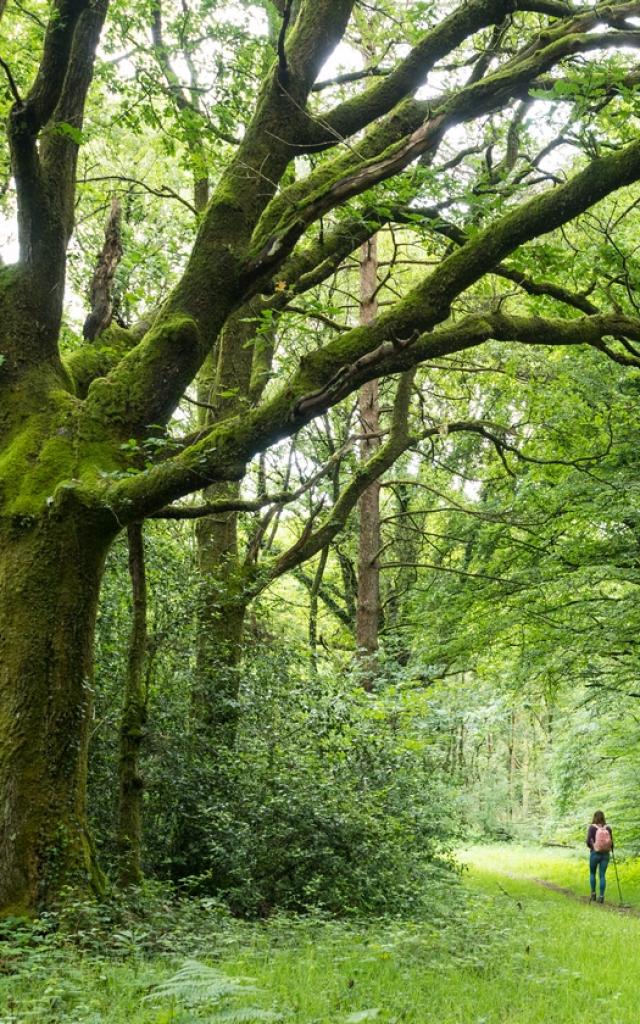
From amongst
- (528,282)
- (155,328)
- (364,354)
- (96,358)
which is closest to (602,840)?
(528,282)

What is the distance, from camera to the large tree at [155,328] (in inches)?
234

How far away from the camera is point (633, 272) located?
833cm

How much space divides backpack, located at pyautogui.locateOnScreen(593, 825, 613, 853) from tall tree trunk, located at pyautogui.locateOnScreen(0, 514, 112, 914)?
1212 cm

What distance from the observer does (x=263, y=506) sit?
23.3 feet

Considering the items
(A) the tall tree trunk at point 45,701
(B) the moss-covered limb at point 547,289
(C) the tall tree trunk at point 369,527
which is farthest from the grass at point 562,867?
(A) the tall tree trunk at point 45,701

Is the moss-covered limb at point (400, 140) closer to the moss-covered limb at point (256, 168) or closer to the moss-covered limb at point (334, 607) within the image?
the moss-covered limb at point (256, 168)

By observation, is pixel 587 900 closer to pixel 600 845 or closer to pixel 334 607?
pixel 600 845

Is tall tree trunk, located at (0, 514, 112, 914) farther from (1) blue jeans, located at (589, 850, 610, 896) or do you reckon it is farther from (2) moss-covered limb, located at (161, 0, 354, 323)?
(1) blue jeans, located at (589, 850, 610, 896)

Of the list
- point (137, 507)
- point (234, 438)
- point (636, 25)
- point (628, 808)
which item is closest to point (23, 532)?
point (137, 507)

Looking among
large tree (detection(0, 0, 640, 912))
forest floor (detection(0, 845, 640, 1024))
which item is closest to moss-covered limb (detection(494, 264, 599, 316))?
large tree (detection(0, 0, 640, 912))

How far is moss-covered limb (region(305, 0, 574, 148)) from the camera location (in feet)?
21.9

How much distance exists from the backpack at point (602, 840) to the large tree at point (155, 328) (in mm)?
11560

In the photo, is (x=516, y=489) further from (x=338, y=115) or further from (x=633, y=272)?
(x=338, y=115)

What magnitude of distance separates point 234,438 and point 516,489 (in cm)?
866
